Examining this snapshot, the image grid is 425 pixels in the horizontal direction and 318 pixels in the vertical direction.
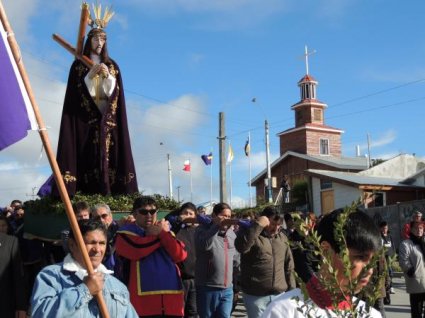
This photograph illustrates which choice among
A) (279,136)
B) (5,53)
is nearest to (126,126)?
(5,53)

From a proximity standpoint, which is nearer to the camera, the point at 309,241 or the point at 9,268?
the point at 309,241

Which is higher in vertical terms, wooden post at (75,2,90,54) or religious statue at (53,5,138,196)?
wooden post at (75,2,90,54)

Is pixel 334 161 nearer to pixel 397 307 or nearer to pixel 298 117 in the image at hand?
pixel 298 117

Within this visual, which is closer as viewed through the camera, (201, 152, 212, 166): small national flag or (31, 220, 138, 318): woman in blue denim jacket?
(31, 220, 138, 318): woman in blue denim jacket

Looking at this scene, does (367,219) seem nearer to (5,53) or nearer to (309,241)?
(309,241)

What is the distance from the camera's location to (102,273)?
11.8 ft

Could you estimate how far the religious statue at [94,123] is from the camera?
7359 mm

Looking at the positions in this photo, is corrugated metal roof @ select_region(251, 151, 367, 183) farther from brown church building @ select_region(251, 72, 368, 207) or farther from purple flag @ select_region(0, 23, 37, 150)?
purple flag @ select_region(0, 23, 37, 150)

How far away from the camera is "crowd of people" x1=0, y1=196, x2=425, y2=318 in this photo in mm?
2100

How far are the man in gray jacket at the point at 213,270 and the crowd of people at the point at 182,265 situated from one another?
1cm

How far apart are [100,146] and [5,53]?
3.65 meters

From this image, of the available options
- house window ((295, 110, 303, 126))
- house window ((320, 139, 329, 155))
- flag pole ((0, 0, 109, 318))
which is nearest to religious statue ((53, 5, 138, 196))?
flag pole ((0, 0, 109, 318))

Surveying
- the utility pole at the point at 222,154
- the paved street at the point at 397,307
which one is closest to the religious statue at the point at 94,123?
the paved street at the point at 397,307

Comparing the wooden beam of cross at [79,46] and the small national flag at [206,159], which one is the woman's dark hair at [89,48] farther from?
the small national flag at [206,159]
